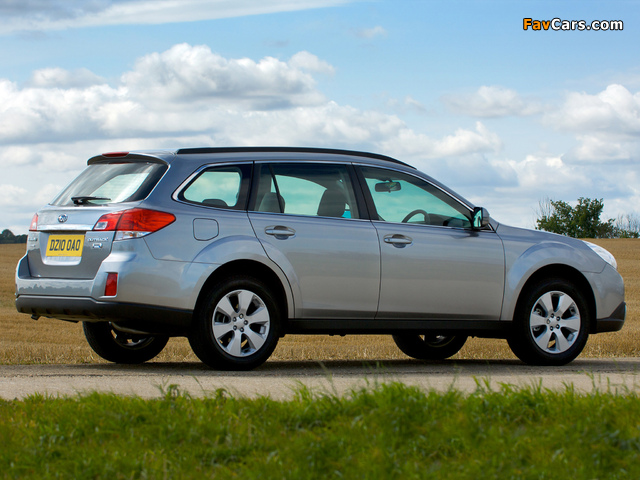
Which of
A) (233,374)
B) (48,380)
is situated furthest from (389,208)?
(48,380)

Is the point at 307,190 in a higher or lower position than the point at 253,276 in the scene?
higher

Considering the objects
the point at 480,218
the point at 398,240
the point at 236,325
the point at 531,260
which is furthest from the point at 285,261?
the point at 531,260

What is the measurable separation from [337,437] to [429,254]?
167 inches

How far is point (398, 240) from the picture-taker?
7973 mm

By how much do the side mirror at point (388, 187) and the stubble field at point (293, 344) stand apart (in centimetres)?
296

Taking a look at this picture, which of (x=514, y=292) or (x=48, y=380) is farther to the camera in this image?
(x=514, y=292)

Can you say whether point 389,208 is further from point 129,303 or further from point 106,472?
point 106,472

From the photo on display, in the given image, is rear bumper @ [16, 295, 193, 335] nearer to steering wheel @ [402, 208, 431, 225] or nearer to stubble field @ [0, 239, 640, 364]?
steering wheel @ [402, 208, 431, 225]

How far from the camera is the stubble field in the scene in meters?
11.6

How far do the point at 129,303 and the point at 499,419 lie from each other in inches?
141

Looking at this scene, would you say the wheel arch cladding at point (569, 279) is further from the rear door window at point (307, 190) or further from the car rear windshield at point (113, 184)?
the car rear windshield at point (113, 184)

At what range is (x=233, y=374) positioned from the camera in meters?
7.12

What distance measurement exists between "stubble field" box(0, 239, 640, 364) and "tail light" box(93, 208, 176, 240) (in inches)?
119

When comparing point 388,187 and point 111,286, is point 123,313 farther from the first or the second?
point 388,187
